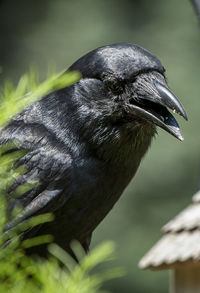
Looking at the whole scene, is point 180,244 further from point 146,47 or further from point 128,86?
point 146,47

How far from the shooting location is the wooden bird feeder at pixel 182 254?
3875 mm

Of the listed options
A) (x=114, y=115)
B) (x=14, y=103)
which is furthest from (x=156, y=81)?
(x=14, y=103)

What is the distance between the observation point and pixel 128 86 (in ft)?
10.2

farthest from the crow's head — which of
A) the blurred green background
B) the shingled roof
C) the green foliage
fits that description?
the blurred green background

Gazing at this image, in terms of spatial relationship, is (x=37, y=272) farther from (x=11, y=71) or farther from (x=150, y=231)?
(x=11, y=71)

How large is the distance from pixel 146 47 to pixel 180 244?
301 inches

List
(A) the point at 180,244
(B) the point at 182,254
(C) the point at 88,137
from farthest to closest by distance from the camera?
(A) the point at 180,244, (B) the point at 182,254, (C) the point at 88,137

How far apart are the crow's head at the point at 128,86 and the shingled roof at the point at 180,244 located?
945mm

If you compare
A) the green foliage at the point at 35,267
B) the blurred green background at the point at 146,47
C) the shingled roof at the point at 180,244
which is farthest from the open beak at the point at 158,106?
the blurred green background at the point at 146,47

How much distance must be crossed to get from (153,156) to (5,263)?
30.4ft

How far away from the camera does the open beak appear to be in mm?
2916

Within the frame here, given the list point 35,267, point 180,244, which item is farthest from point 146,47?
point 35,267

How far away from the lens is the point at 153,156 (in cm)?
1064

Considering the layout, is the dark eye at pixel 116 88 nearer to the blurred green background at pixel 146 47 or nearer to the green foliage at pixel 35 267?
the green foliage at pixel 35 267
